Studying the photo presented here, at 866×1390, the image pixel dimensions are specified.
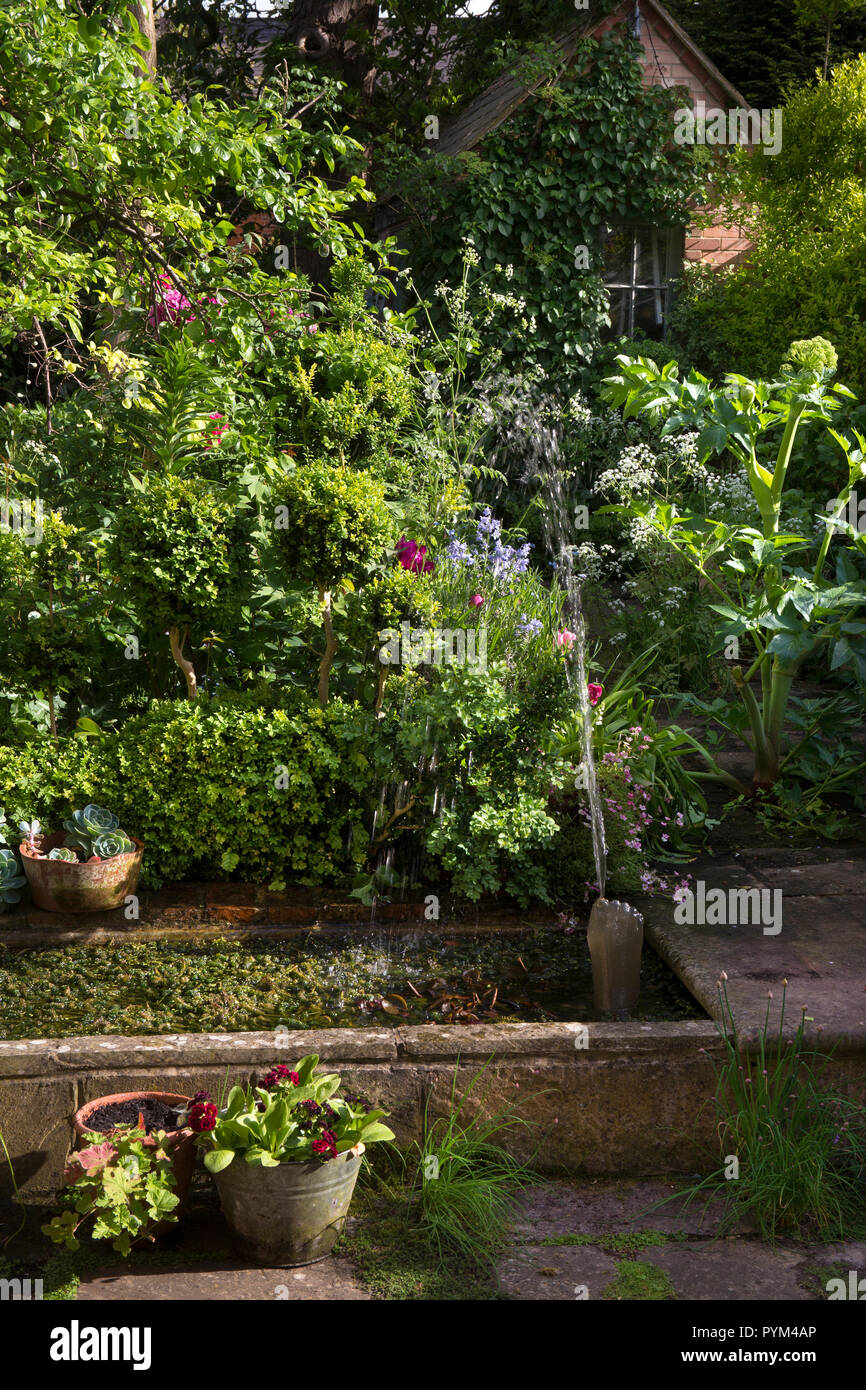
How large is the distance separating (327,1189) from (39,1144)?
818mm

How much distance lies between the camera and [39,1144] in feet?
10.00

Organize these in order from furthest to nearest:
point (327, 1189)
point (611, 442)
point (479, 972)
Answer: point (611, 442), point (479, 972), point (327, 1189)

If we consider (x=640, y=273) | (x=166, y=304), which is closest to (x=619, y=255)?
(x=640, y=273)

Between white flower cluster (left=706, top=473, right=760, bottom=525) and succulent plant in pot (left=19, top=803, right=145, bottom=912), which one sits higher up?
white flower cluster (left=706, top=473, right=760, bottom=525)

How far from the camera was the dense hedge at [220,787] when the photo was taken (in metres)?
4.28

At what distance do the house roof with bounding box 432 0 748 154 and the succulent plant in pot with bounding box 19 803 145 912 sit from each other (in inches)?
265

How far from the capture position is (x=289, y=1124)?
273 centimetres

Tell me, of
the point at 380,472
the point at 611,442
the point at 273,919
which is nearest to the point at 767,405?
the point at 380,472

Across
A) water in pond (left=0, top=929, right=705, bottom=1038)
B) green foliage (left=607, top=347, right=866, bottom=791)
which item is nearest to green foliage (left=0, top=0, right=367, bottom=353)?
green foliage (left=607, top=347, right=866, bottom=791)

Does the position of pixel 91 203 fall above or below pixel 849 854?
above

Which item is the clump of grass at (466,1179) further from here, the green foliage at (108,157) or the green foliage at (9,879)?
the green foliage at (108,157)

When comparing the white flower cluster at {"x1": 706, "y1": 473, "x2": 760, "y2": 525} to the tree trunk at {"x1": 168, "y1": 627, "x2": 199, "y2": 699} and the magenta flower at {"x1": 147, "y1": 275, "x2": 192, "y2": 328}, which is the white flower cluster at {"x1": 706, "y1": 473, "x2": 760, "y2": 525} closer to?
the magenta flower at {"x1": 147, "y1": 275, "x2": 192, "y2": 328}

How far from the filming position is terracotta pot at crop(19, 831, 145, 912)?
159 inches
